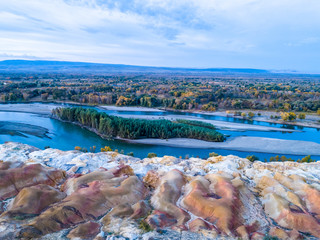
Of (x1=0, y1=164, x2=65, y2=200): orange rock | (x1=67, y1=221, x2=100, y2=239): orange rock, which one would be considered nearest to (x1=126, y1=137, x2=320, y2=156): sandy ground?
(x1=0, y1=164, x2=65, y2=200): orange rock

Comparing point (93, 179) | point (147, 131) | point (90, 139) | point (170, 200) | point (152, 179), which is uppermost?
point (93, 179)

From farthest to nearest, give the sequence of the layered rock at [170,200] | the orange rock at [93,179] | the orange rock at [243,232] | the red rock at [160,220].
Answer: the orange rock at [93,179], the layered rock at [170,200], the red rock at [160,220], the orange rock at [243,232]

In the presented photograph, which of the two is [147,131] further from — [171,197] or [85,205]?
[85,205]

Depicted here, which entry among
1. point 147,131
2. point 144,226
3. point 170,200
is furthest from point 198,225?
point 147,131

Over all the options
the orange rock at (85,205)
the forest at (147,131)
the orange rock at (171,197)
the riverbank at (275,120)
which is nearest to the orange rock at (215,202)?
the orange rock at (171,197)

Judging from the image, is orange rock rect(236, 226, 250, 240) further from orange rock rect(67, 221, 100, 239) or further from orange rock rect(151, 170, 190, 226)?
orange rock rect(67, 221, 100, 239)

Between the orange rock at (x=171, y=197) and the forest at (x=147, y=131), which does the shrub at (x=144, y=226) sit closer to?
the orange rock at (x=171, y=197)
